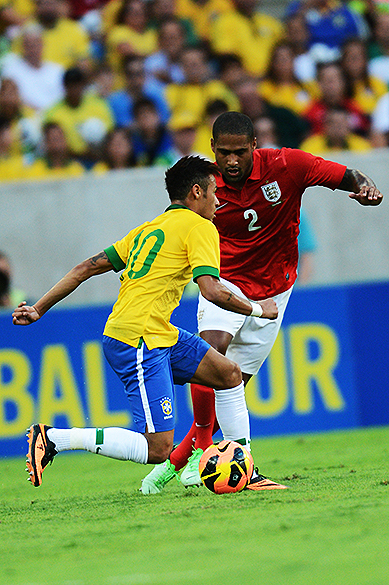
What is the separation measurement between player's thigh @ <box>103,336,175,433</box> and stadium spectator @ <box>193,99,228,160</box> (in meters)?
6.23

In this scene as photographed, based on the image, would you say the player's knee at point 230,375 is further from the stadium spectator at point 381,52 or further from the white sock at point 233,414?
the stadium spectator at point 381,52

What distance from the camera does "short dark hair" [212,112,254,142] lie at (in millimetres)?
5797

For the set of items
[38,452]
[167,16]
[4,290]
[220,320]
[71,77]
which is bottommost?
[38,452]

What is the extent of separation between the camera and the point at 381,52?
12727 mm

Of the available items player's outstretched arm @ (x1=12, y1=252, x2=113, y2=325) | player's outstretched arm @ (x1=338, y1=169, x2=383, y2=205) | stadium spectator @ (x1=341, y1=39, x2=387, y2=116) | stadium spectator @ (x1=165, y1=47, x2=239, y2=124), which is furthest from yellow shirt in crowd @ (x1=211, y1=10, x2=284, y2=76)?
player's outstretched arm @ (x1=12, y1=252, x2=113, y2=325)

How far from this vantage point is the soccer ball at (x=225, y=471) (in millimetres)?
5379

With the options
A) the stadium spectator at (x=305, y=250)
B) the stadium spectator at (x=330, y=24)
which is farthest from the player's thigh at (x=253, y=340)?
the stadium spectator at (x=330, y=24)

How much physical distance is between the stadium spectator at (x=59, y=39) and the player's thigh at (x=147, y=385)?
7759 millimetres

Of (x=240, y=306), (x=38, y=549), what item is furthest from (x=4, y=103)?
(x=38, y=549)

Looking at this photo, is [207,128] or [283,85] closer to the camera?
[207,128]

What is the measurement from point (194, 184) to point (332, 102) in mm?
7100

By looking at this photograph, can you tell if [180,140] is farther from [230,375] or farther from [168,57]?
[230,375]

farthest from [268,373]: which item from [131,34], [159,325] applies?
[131,34]

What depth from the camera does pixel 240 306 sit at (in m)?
5.22
